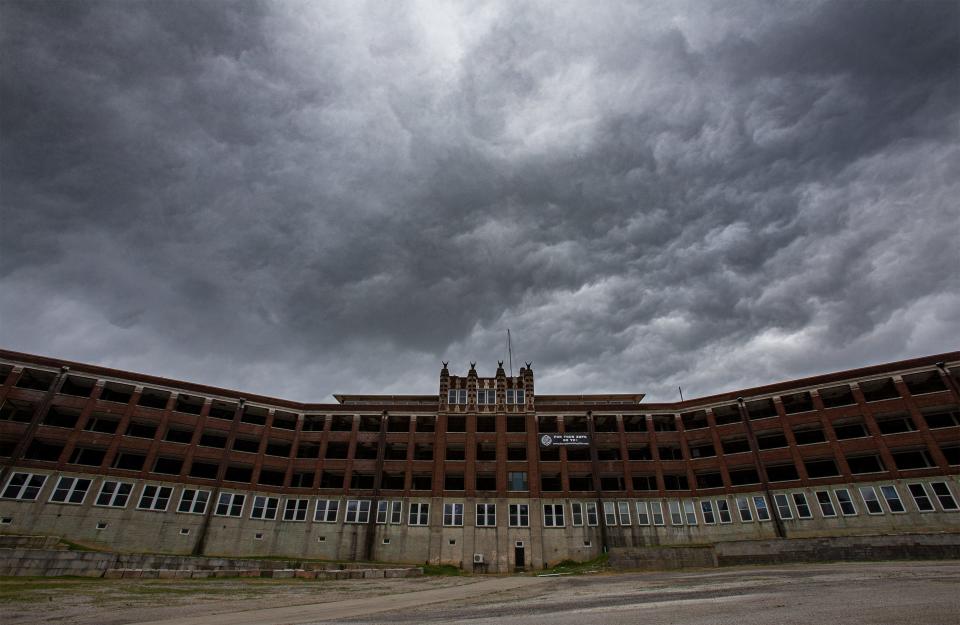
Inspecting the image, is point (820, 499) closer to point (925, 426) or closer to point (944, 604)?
point (925, 426)

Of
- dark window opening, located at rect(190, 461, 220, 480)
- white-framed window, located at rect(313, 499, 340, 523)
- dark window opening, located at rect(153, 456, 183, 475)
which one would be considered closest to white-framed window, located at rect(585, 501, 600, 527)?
white-framed window, located at rect(313, 499, 340, 523)

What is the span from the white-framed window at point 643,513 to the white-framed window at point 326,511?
3229 cm

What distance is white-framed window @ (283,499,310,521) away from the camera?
51.5 meters

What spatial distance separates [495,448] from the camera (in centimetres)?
5681

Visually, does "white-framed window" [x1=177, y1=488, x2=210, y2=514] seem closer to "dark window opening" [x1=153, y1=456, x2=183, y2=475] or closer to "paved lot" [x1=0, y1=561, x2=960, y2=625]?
"dark window opening" [x1=153, y1=456, x2=183, y2=475]

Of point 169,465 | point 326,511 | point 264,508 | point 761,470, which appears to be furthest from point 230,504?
point 761,470

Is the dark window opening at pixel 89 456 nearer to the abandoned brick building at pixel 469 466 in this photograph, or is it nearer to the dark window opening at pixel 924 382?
the abandoned brick building at pixel 469 466

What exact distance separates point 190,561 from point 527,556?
30397mm

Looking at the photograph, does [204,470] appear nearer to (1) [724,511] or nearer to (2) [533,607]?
(2) [533,607]

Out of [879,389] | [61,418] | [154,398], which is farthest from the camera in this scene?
[154,398]

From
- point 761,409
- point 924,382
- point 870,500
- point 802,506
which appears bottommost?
point 802,506

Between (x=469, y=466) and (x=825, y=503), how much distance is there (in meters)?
35.3

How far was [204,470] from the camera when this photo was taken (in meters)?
52.6

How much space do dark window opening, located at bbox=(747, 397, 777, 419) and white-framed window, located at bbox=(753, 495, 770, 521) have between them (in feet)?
29.9
